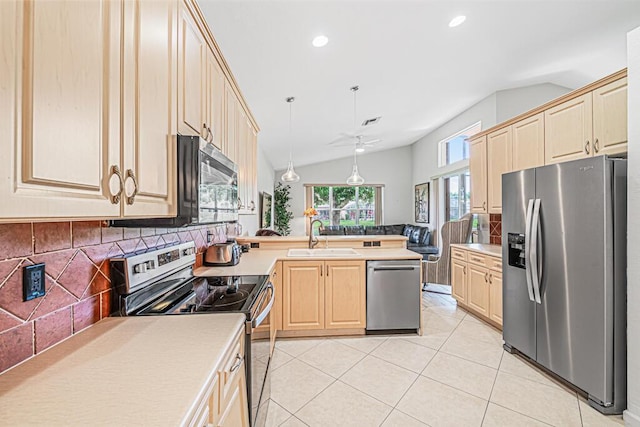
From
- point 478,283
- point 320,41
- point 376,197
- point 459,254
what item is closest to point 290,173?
point 320,41

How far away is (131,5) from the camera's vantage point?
2.97ft

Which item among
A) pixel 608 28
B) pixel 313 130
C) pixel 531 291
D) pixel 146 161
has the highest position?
pixel 608 28

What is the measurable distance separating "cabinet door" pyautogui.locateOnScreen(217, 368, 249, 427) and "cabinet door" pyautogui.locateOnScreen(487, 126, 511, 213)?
330cm

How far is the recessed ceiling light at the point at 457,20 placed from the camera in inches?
92.4

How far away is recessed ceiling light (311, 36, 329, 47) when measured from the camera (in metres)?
2.22

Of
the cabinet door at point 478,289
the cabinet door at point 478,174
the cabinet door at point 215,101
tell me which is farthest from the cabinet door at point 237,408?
the cabinet door at point 478,174

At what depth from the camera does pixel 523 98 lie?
157 inches

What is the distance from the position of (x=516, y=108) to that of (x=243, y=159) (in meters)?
3.88

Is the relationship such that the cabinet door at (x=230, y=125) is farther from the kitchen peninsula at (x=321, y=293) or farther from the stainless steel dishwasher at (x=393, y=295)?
the stainless steel dishwasher at (x=393, y=295)

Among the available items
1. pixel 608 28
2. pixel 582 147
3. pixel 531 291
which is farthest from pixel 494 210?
pixel 608 28

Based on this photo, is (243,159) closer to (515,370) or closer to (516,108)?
(515,370)

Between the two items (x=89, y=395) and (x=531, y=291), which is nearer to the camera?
(x=89, y=395)

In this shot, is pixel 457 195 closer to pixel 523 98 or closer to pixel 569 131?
pixel 523 98

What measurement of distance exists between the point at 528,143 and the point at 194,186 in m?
3.28
